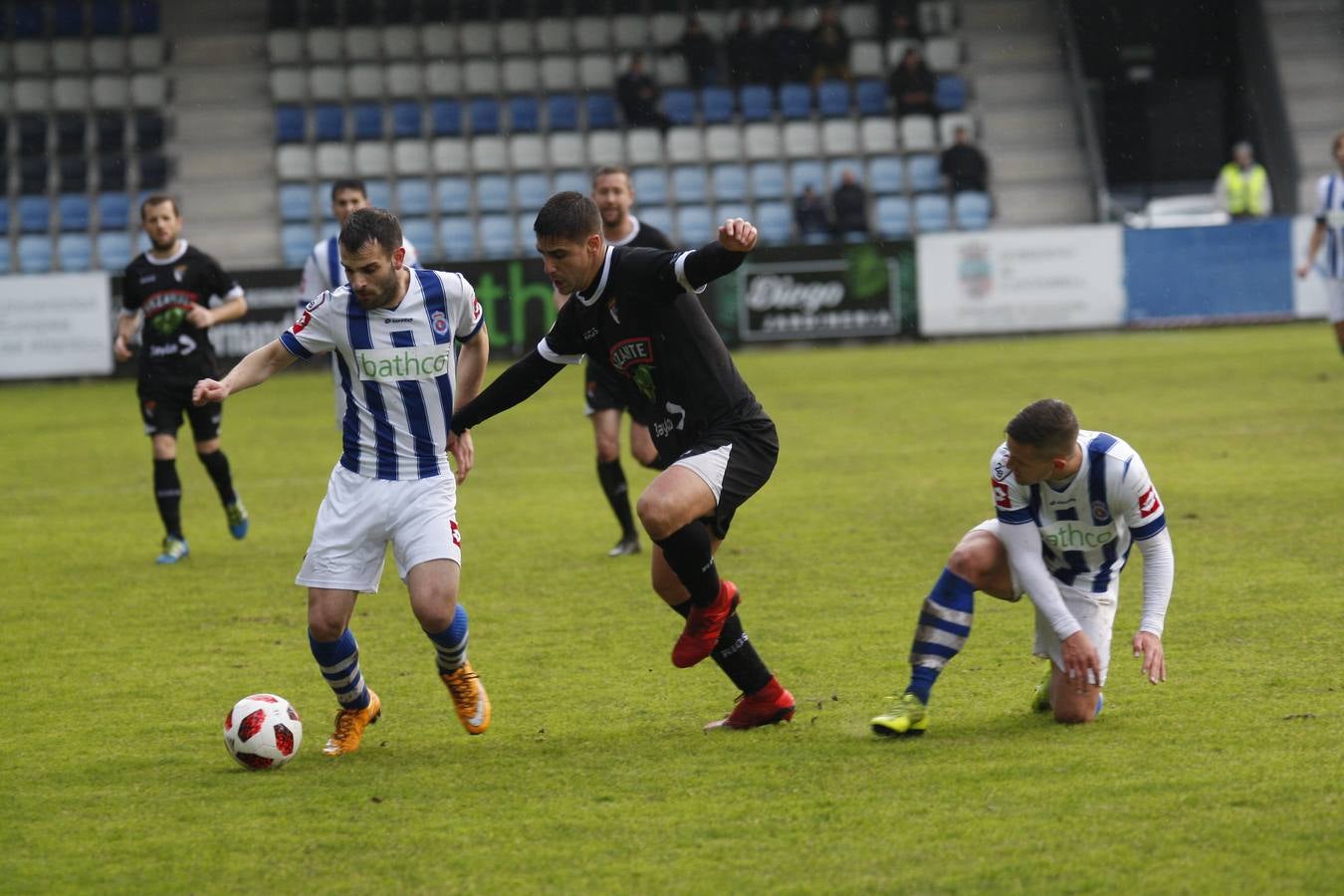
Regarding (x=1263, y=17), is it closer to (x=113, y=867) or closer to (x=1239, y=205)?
(x=1239, y=205)

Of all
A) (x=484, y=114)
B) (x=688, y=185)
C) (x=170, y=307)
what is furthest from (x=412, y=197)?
(x=170, y=307)

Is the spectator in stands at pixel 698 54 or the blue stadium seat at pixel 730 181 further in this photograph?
the spectator in stands at pixel 698 54

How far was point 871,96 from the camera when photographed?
2738cm

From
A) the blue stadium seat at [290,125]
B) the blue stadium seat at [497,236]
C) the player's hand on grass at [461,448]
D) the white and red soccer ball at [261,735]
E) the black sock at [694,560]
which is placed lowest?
the white and red soccer ball at [261,735]

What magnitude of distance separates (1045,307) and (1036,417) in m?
17.8

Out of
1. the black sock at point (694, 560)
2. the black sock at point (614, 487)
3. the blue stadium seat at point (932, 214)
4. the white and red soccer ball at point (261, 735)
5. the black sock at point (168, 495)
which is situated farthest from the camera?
the blue stadium seat at point (932, 214)

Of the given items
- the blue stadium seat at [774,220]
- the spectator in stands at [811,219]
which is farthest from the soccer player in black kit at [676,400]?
the blue stadium seat at [774,220]

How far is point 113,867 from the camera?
13.9 ft

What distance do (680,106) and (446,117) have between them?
3.75 meters

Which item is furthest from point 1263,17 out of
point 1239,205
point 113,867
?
point 113,867

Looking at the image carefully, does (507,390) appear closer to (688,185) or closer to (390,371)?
(390,371)

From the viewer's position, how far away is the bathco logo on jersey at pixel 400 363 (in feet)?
17.5

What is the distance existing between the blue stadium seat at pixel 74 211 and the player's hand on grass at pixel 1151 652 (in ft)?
76.0

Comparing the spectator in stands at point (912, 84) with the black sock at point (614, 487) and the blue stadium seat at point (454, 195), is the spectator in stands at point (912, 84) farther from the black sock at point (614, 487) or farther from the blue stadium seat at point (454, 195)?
the black sock at point (614, 487)
